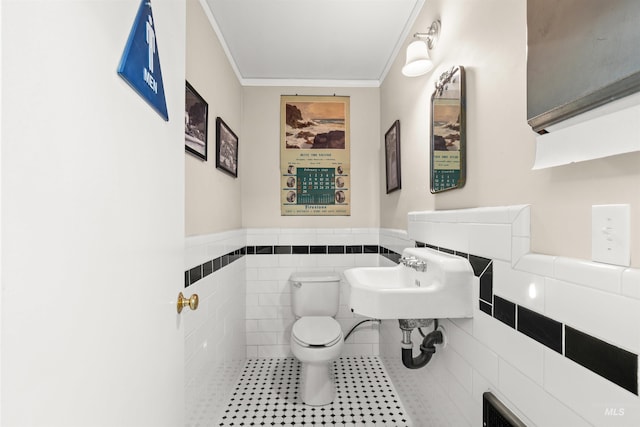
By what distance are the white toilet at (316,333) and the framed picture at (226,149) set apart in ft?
3.20

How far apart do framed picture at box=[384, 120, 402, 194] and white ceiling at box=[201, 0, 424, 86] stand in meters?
0.54

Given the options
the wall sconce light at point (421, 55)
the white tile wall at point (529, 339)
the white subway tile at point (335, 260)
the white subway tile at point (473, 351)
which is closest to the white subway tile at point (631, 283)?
the white tile wall at point (529, 339)

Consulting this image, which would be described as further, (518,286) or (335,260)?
(335,260)

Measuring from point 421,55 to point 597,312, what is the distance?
122 cm

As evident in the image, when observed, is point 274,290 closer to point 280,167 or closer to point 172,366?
point 280,167

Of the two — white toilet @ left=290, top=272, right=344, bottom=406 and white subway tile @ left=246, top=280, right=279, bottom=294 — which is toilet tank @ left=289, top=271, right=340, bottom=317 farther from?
white subway tile @ left=246, top=280, right=279, bottom=294

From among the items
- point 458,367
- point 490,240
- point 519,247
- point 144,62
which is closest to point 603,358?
point 519,247

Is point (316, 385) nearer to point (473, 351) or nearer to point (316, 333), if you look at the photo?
point (316, 333)

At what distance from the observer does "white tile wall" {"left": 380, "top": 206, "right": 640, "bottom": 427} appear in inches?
24.3

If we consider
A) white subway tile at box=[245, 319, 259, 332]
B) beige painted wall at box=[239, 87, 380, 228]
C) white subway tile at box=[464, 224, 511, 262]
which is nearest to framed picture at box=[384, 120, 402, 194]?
beige painted wall at box=[239, 87, 380, 228]

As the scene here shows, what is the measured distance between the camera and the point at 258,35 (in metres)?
2.04

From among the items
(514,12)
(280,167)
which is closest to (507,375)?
(514,12)

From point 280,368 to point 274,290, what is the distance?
600 millimetres

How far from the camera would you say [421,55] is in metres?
1.43
